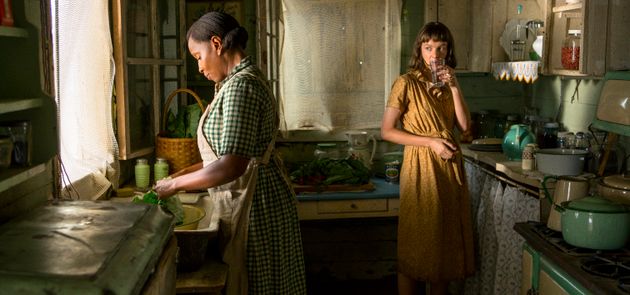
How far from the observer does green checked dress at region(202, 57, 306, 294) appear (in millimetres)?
2301

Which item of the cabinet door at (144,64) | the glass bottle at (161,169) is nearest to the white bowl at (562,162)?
the glass bottle at (161,169)

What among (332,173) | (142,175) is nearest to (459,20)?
(332,173)

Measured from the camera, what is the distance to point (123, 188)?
11.1 feet

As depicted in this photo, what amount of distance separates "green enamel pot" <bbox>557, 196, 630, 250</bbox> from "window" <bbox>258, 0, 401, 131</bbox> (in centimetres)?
221

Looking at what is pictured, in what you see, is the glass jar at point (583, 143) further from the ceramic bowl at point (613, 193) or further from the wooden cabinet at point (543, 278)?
the wooden cabinet at point (543, 278)

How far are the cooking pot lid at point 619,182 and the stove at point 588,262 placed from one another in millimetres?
251

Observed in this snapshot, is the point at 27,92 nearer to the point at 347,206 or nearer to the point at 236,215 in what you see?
the point at 236,215

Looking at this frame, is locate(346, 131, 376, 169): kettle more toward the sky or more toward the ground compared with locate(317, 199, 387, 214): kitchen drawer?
more toward the sky

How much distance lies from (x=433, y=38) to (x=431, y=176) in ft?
2.27

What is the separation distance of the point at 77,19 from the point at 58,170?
773 mm

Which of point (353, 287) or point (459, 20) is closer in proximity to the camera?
point (459, 20)

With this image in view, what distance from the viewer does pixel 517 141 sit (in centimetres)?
356

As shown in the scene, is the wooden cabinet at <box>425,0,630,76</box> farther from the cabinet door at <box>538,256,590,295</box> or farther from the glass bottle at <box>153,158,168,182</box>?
the glass bottle at <box>153,158,168,182</box>

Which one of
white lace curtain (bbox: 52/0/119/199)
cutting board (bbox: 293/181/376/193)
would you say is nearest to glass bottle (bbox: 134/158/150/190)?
white lace curtain (bbox: 52/0/119/199)
